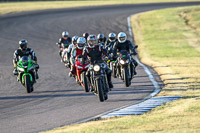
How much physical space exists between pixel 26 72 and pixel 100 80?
12.0 ft

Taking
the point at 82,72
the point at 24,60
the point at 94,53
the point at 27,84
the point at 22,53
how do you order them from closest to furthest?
the point at 94,53, the point at 82,72, the point at 27,84, the point at 24,60, the point at 22,53

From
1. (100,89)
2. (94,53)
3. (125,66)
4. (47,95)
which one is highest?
(94,53)

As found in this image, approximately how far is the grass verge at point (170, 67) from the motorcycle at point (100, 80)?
1.94 metres

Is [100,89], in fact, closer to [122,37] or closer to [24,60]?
[24,60]

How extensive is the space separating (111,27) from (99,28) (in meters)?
1.41

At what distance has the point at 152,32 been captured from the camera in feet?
137

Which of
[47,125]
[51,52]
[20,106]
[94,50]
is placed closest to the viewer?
[47,125]

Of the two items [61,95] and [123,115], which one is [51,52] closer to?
[61,95]

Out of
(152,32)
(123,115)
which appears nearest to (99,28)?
(152,32)

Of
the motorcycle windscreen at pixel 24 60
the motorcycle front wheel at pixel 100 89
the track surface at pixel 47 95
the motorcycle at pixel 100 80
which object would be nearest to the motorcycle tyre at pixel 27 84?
the track surface at pixel 47 95

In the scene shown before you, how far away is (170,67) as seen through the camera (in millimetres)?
22109

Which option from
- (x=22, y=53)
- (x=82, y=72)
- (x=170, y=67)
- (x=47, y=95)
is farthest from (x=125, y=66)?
(x=170, y=67)

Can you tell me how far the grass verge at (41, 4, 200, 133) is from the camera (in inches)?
388

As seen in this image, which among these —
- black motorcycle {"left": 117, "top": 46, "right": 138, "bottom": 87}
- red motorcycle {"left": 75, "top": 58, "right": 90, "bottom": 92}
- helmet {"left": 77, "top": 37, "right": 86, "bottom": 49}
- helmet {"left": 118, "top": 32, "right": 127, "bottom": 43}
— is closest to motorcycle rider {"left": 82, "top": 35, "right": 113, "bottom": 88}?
red motorcycle {"left": 75, "top": 58, "right": 90, "bottom": 92}
